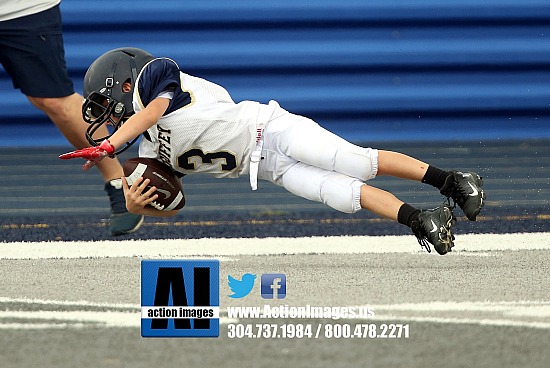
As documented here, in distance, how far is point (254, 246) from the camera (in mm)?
4211

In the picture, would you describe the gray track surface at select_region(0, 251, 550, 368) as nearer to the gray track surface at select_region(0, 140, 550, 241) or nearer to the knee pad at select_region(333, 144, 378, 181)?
the knee pad at select_region(333, 144, 378, 181)

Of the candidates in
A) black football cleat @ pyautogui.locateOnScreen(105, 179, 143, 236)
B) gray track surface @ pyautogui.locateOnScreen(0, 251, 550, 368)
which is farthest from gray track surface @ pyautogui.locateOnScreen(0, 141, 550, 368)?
black football cleat @ pyautogui.locateOnScreen(105, 179, 143, 236)

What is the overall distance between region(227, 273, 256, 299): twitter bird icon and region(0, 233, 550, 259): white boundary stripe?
1.90 feet

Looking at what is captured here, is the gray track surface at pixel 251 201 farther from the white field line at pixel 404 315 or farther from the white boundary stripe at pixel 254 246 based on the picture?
the white field line at pixel 404 315

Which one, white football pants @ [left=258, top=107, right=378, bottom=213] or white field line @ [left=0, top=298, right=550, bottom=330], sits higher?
white football pants @ [left=258, top=107, right=378, bottom=213]

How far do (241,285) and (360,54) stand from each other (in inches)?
122

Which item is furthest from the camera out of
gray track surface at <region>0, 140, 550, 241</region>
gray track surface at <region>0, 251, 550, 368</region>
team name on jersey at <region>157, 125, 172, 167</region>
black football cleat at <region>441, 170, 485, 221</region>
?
gray track surface at <region>0, 140, 550, 241</region>

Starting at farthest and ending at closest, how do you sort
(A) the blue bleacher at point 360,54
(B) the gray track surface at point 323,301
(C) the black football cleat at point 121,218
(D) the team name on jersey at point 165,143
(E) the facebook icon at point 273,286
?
1. (A) the blue bleacher at point 360,54
2. (C) the black football cleat at point 121,218
3. (D) the team name on jersey at point 165,143
4. (E) the facebook icon at point 273,286
5. (B) the gray track surface at point 323,301

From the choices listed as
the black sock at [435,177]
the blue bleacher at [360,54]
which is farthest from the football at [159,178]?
the blue bleacher at [360,54]

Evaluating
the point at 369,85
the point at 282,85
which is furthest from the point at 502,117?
the point at 282,85

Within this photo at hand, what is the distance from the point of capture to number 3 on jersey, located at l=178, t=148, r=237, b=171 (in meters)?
3.62

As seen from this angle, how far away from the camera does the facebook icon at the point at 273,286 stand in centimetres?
319

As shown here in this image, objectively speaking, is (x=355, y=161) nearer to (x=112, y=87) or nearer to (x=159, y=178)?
(x=159, y=178)

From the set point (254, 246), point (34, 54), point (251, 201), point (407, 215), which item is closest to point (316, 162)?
point (407, 215)
